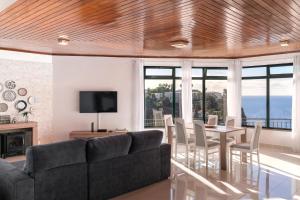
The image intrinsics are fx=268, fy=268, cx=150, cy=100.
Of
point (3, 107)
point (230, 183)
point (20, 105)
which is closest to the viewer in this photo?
point (230, 183)

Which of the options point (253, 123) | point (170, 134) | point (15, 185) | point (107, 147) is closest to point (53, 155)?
point (15, 185)

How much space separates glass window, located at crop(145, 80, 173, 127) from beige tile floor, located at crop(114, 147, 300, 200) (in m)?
2.83

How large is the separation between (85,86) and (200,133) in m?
3.94

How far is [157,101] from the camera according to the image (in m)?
9.06

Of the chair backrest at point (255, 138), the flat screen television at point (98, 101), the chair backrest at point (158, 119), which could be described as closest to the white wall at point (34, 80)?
the flat screen television at point (98, 101)

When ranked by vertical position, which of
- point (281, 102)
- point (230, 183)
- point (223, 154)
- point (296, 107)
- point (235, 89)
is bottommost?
point (230, 183)

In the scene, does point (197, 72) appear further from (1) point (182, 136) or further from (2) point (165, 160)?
(2) point (165, 160)

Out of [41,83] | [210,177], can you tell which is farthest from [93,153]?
[41,83]

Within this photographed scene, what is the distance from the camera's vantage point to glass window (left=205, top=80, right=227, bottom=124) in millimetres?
9102

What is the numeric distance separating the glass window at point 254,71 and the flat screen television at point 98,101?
426cm

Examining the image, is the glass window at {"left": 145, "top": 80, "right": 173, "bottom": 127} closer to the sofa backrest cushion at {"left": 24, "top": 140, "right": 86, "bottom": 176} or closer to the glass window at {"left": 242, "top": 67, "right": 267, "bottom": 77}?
the glass window at {"left": 242, "top": 67, "right": 267, "bottom": 77}

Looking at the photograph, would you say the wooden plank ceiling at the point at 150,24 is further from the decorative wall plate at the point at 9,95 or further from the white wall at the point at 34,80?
→ the decorative wall plate at the point at 9,95

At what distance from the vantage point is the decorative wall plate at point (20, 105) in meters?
7.16

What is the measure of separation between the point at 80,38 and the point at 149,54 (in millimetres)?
2895
